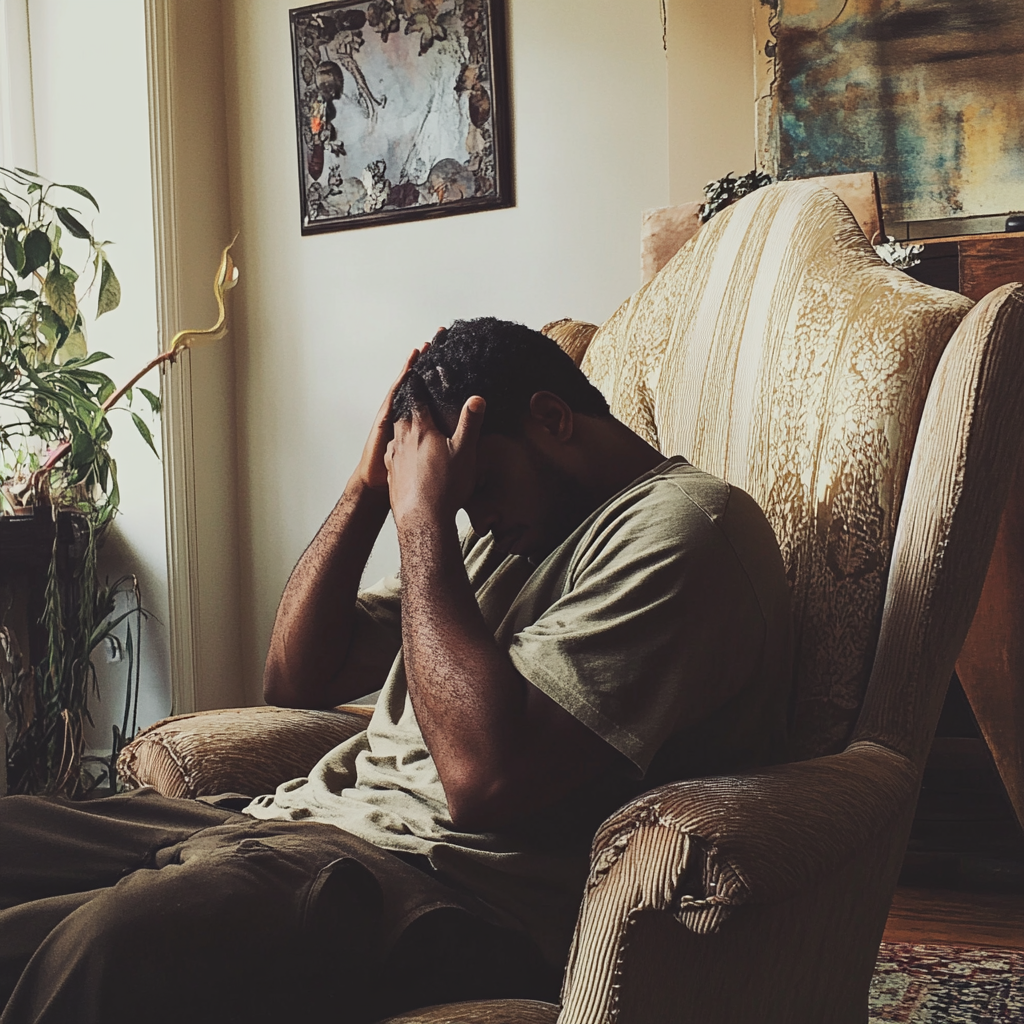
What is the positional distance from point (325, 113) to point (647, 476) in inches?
103

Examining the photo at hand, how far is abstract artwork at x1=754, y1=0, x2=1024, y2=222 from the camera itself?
265 cm

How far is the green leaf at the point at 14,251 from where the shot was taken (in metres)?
2.38

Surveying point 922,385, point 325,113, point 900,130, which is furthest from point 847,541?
point 325,113

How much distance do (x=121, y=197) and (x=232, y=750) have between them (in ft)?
7.86

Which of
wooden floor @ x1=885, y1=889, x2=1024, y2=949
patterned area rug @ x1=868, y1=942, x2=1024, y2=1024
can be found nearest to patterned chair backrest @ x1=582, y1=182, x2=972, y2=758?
patterned area rug @ x1=868, y1=942, x2=1024, y2=1024

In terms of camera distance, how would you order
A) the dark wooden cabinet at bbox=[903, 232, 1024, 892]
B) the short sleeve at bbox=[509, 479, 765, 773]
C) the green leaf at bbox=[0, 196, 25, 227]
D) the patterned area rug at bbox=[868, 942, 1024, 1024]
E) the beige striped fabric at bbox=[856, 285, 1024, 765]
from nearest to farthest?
the short sleeve at bbox=[509, 479, 765, 773]
the beige striped fabric at bbox=[856, 285, 1024, 765]
the patterned area rug at bbox=[868, 942, 1024, 1024]
the dark wooden cabinet at bbox=[903, 232, 1024, 892]
the green leaf at bbox=[0, 196, 25, 227]

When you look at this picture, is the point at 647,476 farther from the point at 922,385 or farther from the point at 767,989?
the point at 767,989

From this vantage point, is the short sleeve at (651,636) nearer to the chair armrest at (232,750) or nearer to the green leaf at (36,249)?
the chair armrest at (232,750)

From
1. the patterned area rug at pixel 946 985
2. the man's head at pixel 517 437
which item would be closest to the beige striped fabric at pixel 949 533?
the man's head at pixel 517 437

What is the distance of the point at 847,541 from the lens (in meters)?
1.16

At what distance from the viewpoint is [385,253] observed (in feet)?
11.0

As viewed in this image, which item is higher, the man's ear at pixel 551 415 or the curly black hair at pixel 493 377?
the curly black hair at pixel 493 377

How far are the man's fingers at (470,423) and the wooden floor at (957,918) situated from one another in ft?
4.43

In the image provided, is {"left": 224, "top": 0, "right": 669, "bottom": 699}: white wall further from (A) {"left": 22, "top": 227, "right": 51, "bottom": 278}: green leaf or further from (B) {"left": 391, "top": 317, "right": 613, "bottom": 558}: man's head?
(B) {"left": 391, "top": 317, "right": 613, "bottom": 558}: man's head
